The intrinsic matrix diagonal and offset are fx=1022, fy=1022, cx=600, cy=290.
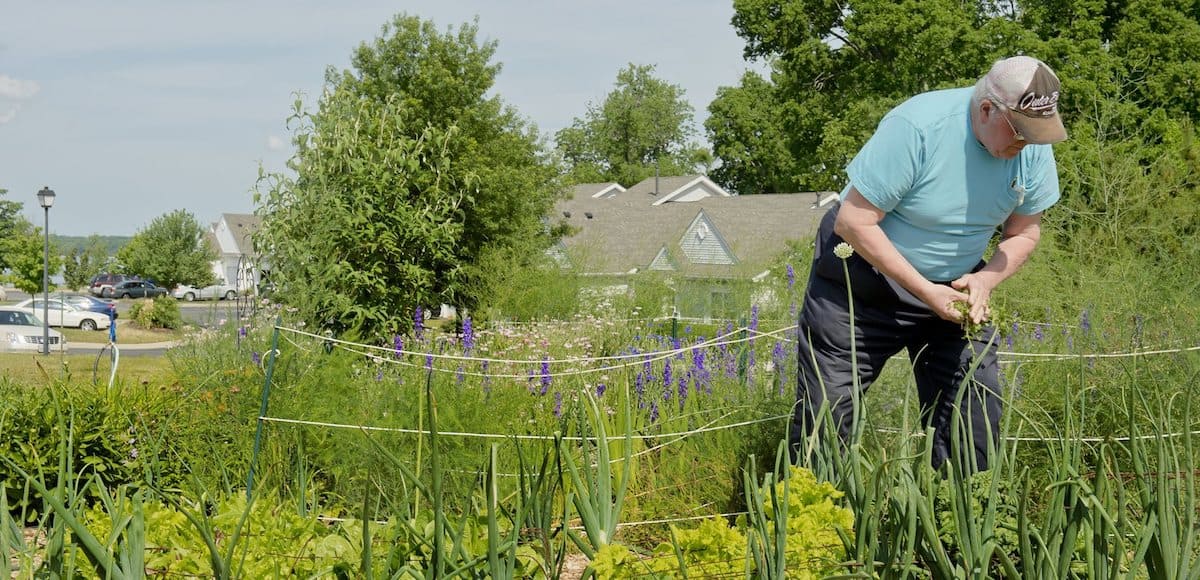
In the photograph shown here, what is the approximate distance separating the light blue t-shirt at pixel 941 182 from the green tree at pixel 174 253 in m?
54.3

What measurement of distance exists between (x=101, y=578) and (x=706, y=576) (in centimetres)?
96

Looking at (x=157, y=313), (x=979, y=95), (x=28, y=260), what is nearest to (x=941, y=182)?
(x=979, y=95)

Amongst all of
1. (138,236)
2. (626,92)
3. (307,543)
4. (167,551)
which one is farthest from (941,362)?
(138,236)

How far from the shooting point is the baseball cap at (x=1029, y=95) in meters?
2.40

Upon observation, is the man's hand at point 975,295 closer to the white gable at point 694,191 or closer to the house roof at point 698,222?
the house roof at point 698,222

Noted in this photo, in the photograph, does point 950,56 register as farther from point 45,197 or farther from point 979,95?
point 979,95

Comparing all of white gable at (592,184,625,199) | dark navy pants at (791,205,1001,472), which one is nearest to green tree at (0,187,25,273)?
white gable at (592,184,625,199)

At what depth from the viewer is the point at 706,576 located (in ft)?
5.32

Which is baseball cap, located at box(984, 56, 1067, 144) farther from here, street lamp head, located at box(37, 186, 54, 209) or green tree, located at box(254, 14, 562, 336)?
street lamp head, located at box(37, 186, 54, 209)

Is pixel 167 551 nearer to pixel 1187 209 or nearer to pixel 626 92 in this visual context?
pixel 1187 209

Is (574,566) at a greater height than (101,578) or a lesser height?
lesser

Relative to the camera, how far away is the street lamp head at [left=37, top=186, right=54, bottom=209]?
69.2ft

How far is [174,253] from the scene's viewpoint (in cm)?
5541

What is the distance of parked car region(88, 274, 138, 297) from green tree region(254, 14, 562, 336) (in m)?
46.2
